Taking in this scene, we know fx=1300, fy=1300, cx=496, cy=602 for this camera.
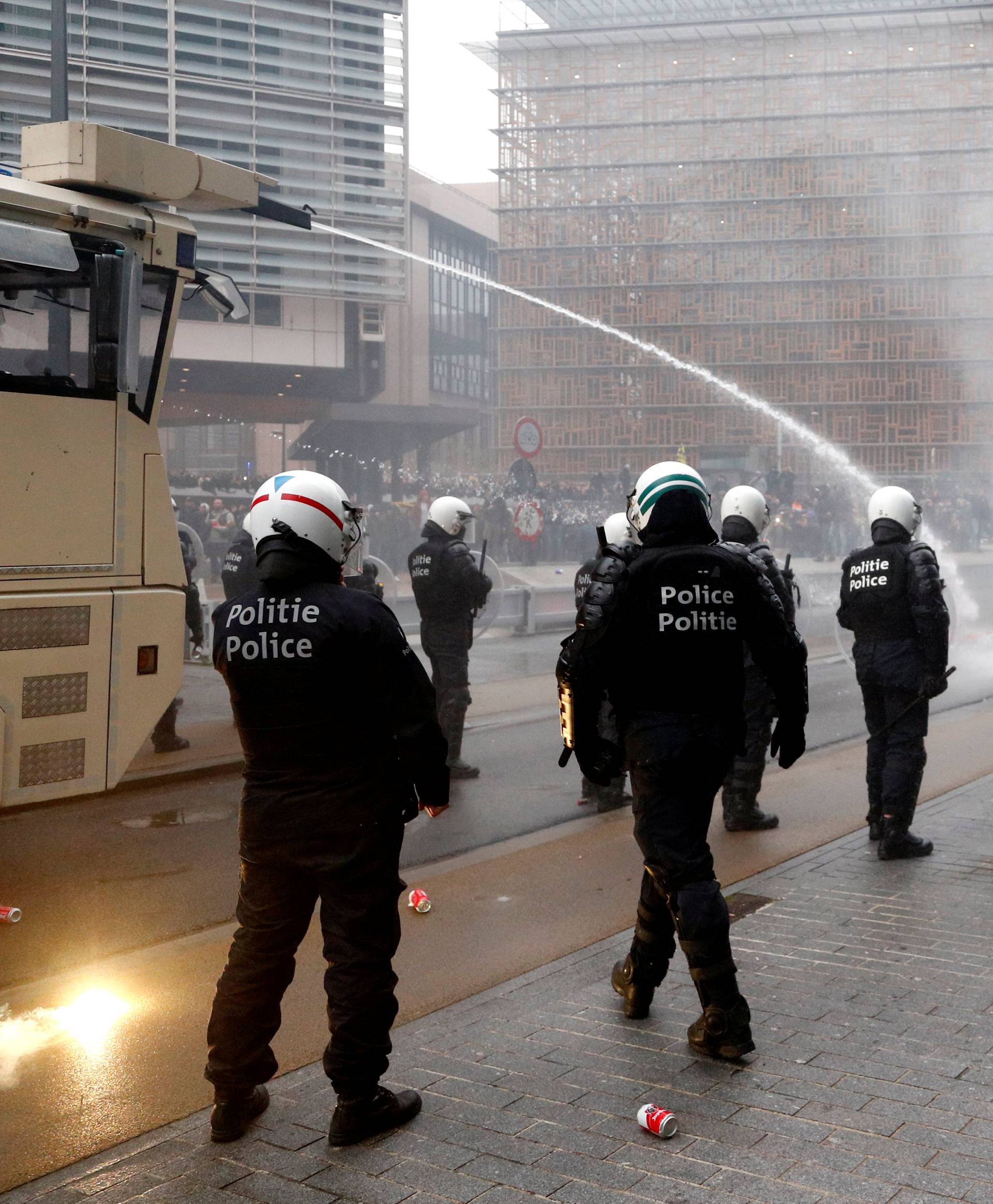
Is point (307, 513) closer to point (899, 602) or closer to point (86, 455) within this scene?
point (86, 455)

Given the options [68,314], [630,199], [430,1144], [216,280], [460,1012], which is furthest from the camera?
[630,199]

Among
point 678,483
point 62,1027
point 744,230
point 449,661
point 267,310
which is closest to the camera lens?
point 678,483

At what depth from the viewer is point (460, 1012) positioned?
→ 4500mm

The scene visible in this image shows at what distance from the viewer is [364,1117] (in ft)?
11.5

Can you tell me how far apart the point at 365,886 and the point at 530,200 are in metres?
61.1

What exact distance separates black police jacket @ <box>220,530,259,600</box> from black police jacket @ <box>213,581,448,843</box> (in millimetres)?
6486

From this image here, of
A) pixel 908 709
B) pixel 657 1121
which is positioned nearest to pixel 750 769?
pixel 908 709

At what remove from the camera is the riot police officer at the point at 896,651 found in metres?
6.65

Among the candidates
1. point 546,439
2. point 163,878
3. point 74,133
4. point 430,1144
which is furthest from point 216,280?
point 546,439

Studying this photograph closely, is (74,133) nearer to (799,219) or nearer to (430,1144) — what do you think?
(430,1144)

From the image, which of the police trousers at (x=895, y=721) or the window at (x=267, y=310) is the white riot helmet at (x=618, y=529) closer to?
the police trousers at (x=895, y=721)

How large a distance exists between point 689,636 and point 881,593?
3.03 meters

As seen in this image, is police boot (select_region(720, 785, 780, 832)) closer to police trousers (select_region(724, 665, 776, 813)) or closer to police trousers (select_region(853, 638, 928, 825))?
police trousers (select_region(724, 665, 776, 813))

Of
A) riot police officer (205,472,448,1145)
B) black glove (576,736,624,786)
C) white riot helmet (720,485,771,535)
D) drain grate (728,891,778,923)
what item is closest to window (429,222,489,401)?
white riot helmet (720,485,771,535)
